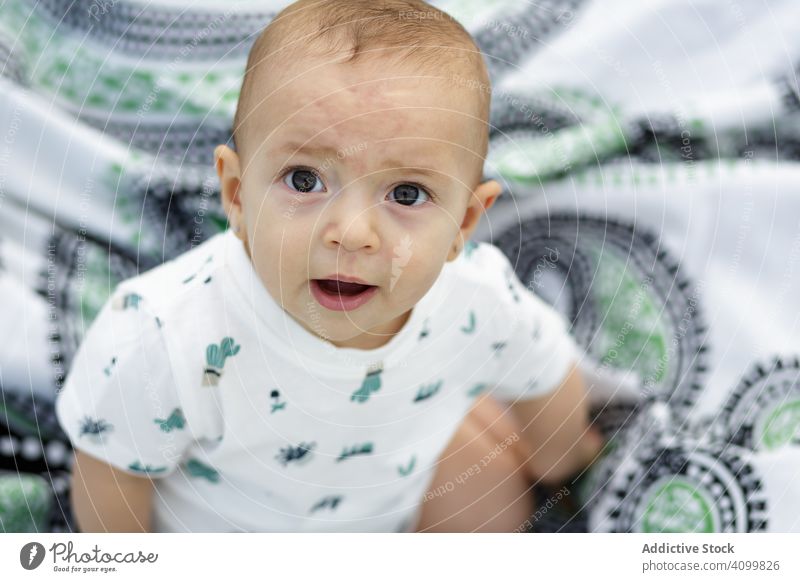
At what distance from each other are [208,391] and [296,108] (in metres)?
0.16

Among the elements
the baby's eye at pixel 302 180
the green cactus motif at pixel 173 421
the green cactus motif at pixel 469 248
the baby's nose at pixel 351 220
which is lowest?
the green cactus motif at pixel 173 421

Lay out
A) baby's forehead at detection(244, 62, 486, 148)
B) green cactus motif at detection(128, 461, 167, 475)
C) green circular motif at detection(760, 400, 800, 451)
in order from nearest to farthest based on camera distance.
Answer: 1. baby's forehead at detection(244, 62, 486, 148)
2. green cactus motif at detection(128, 461, 167, 475)
3. green circular motif at detection(760, 400, 800, 451)

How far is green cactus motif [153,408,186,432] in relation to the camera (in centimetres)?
42

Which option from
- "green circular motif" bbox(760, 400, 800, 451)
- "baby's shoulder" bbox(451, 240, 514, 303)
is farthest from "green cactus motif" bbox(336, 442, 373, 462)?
"green circular motif" bbox(760, 400, 800, 451)

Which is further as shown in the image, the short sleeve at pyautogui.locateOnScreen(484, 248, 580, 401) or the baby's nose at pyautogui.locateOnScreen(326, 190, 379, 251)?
the short sleeve at pyautogui.locateOnScreen(484, 248, 580, 401)

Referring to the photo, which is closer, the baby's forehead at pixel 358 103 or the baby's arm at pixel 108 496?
the baby's forehead at pixel 358 103

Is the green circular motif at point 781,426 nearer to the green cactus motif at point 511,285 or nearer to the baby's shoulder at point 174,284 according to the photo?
the green cactus motif at point 511,285

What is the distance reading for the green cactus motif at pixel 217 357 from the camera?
0.41 meters

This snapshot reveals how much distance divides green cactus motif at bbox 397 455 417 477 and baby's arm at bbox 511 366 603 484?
0.09 m

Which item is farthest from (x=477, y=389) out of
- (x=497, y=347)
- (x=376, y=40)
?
(x=376, y=40)

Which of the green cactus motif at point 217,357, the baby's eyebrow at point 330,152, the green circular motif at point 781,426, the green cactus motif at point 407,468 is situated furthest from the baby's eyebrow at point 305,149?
the green circular motif at point 781,426

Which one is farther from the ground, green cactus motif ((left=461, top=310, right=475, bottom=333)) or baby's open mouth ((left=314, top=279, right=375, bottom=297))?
baby's open mouth ((left=314, top=279, right=375, bottom=297))

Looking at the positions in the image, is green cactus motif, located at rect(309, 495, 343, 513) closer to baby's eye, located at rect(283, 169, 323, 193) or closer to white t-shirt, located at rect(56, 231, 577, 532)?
white t-shirt, located at rect(56, 231, 577, 532)
